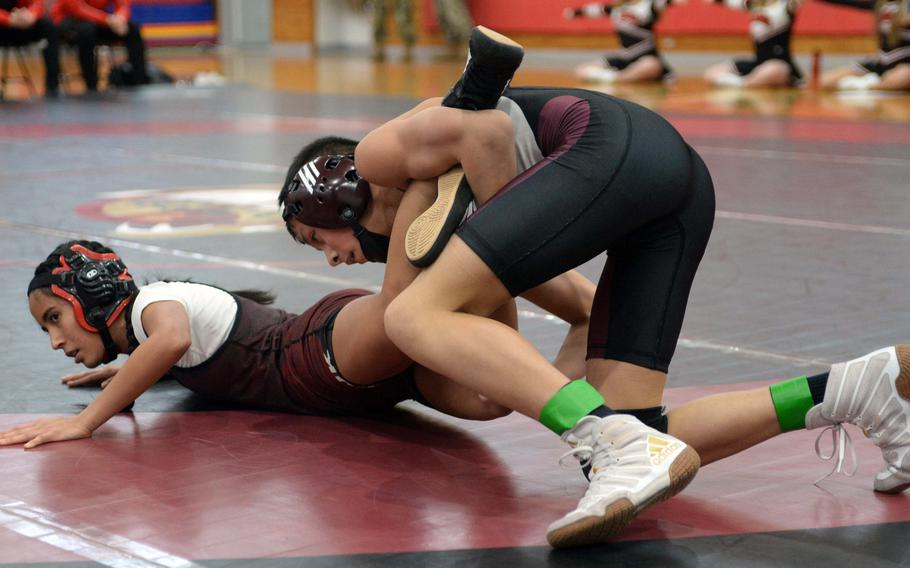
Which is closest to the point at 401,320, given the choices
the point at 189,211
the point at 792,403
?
the point at 792,403

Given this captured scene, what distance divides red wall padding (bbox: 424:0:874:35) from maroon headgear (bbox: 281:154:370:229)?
13.0 meters

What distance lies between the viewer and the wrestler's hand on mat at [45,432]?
265 cm

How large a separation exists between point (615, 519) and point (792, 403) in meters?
0.49

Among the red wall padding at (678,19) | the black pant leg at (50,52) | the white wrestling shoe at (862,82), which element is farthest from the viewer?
the red wall padding at (678,19)

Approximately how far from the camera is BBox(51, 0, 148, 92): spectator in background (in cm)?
1189

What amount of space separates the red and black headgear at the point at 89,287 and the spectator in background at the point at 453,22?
1462 cm

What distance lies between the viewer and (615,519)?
2.01 meters

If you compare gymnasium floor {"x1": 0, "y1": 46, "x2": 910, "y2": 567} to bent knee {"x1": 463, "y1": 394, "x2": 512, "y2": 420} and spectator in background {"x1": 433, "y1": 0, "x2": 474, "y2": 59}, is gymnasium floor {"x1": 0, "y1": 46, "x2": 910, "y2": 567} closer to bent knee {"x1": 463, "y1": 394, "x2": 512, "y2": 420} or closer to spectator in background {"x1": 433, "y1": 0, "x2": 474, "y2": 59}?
bent knee {"x1": 463, "y1": 394, "x2": 512, "y2": 420}

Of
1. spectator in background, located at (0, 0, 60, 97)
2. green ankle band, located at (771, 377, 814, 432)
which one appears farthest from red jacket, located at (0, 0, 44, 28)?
green ankle band, located at (771, 377, 814, 432)

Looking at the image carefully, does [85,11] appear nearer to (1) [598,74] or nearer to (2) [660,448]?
(1) [598,74]

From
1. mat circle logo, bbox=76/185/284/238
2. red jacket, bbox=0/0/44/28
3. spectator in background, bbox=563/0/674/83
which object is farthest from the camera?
spectator in background, bbox=563/0/674/83

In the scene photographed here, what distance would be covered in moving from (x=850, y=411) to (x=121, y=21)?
10708 mm

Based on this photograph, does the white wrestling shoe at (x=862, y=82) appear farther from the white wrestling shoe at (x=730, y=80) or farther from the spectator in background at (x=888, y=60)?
the white wrestling shoe at (x=730, y=80)

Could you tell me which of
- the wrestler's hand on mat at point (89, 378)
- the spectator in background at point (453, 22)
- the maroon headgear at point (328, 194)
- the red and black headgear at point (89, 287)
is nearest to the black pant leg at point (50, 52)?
the spectator in background at point (453, 22)
